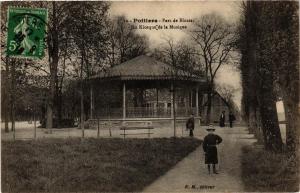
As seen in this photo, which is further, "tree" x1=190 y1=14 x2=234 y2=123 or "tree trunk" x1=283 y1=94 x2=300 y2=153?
"tree" x1=190 y1=14 x2=234 y2=123

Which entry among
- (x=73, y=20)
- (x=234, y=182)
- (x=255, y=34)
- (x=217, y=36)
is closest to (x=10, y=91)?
(x=73, y=20)

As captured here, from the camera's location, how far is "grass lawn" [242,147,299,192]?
11062mm

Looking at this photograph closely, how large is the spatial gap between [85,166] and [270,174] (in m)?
4.71

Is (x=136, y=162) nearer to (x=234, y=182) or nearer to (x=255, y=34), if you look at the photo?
(x=234, y=182)

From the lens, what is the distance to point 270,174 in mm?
11984

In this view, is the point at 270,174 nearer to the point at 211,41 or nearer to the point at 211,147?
the point at 211,147

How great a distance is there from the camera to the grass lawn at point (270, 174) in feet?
36.3

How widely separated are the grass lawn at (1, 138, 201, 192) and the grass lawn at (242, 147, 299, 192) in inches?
89.6

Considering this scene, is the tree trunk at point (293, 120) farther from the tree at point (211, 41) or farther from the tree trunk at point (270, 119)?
the tree at point (211, 41)

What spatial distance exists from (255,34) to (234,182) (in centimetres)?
573

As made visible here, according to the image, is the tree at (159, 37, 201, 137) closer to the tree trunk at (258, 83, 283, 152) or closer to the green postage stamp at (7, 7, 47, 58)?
the tree trunk at (258, 83, 283, 152)

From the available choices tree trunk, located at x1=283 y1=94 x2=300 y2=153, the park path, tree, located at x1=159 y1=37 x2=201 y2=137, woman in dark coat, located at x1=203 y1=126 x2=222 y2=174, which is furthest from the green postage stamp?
tree, located at x1=159 y1=37 x2=201 y2=137

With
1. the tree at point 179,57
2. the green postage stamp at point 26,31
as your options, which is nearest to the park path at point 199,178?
the green postage stamp at point 26,31

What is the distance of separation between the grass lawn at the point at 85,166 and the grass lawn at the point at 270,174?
228 centimetres
